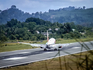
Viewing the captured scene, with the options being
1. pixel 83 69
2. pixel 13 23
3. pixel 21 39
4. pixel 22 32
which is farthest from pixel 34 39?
pixel 83 69

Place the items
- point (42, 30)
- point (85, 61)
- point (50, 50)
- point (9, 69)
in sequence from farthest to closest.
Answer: point (42, 30) < point (50, 50) < point (9, 69) < point (85, 61)

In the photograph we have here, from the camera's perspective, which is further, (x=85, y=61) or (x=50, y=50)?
(x=50, y=50)

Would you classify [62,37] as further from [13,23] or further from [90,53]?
[90,53]

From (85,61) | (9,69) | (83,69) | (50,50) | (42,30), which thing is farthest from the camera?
(42,30)

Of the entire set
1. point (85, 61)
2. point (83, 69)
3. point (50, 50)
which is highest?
point (85, 61)

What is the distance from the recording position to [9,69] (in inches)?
727

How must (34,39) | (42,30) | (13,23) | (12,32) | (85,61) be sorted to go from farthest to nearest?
(13,23) < (42,30) < (12,32) < (34,39) < (85,61)

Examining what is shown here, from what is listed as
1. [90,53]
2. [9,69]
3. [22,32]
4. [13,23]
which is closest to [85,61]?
[90,53]

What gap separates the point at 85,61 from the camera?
218 cm

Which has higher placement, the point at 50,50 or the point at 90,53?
the point at 90,53

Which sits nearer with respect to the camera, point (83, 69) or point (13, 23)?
point (83, 69)

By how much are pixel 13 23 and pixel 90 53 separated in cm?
10394

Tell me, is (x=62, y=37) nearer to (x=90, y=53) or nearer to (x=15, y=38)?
(x=15, y=38)

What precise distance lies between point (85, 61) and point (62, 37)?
212 ft
